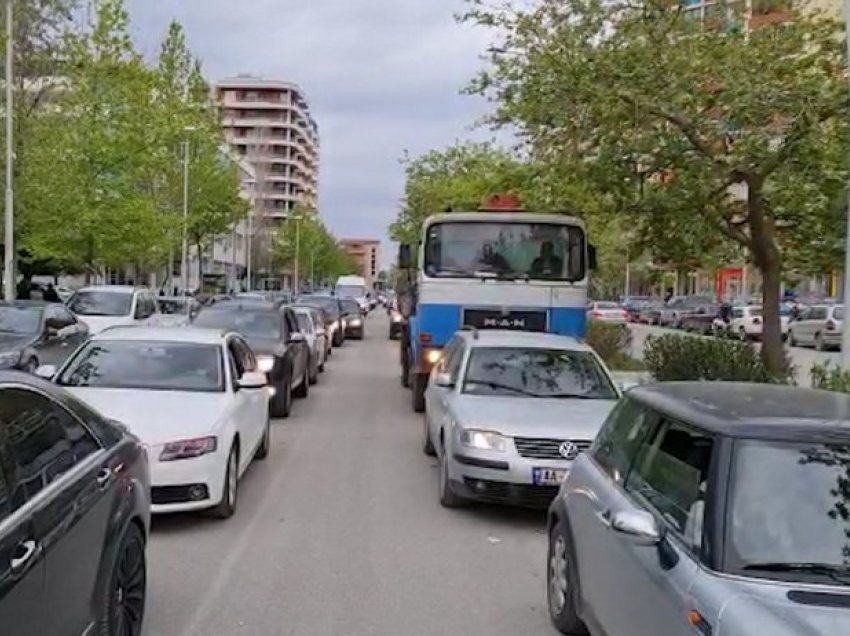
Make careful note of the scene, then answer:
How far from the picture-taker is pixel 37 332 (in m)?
15.4

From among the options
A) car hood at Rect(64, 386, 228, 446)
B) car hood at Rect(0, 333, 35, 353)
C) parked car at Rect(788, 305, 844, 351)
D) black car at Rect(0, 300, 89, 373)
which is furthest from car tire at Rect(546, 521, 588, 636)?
parked car at Rect(788, 305, 844, 351)

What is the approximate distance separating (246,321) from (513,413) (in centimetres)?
754

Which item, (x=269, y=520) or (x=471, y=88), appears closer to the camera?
(x=269, y=520)

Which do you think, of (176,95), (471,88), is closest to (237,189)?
(176,95)

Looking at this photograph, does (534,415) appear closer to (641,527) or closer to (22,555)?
(641,527)

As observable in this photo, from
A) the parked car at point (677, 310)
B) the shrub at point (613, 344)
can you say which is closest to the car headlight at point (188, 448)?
the shrub at point (613, 344)

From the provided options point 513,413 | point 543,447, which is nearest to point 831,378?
point 513,413

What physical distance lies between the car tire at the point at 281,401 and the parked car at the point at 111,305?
27.5 ft

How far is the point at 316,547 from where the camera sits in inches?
267

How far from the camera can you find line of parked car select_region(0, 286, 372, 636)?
11.3 feet

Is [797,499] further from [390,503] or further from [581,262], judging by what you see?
[581,262]

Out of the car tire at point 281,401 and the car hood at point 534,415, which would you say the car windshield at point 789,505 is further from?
the car tire at point 281,401

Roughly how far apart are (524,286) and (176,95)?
2591 centimetres

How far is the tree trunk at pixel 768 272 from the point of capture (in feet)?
45.1
